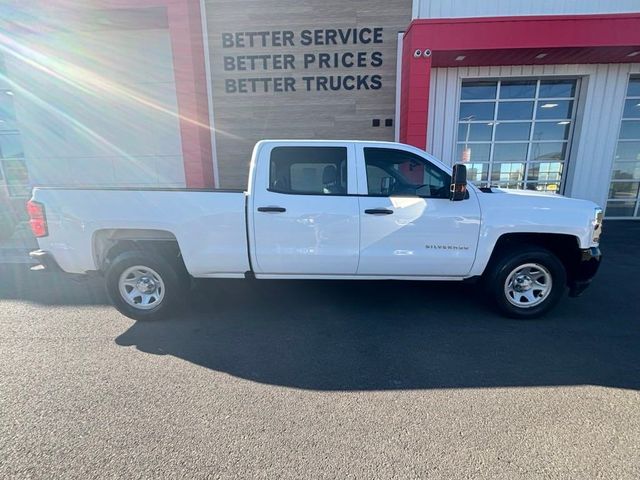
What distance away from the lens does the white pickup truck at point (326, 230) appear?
350cm

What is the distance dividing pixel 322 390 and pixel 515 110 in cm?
962

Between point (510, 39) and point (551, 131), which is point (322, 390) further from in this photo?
point (551, 131)

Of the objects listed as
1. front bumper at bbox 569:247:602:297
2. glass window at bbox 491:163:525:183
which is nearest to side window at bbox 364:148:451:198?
front bumper at bbox 569:247:602:297

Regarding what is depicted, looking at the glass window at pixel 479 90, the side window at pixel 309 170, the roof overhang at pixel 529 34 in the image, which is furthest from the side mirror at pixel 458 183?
the glass window at pixel 479 90

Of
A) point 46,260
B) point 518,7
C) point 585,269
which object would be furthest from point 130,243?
point 518,7

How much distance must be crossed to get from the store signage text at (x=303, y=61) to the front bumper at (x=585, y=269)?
262 inches

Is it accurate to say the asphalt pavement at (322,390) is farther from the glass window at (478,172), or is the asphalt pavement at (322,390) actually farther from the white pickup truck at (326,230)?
the glass window at (478,172)

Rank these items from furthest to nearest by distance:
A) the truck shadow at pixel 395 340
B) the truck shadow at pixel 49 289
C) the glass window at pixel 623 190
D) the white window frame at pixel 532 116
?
the glass window at pixel 623 190
the white window frame at pixel 532 116
the truck shadow at pixel 49 289
the truck shadow at pixel 395 340

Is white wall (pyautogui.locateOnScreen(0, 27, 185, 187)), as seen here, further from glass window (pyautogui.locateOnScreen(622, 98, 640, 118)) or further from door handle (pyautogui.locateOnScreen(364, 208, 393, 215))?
glass window (pyautogui.locateOnScreen(622, 98, 640, 118))

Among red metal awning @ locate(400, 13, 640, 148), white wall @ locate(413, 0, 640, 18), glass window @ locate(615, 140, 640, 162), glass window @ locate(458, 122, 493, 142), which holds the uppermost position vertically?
white wall @ locate(413, 0, 640, 18)

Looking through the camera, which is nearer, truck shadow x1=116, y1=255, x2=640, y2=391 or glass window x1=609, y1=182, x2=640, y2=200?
truck shadow x1=116, y1=255, x2=640, y2=391

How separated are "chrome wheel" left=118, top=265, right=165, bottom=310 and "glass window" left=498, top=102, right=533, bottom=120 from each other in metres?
9.51

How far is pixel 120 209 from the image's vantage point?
352 centimetres

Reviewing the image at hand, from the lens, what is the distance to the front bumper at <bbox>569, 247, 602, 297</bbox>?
3527 millimetres
